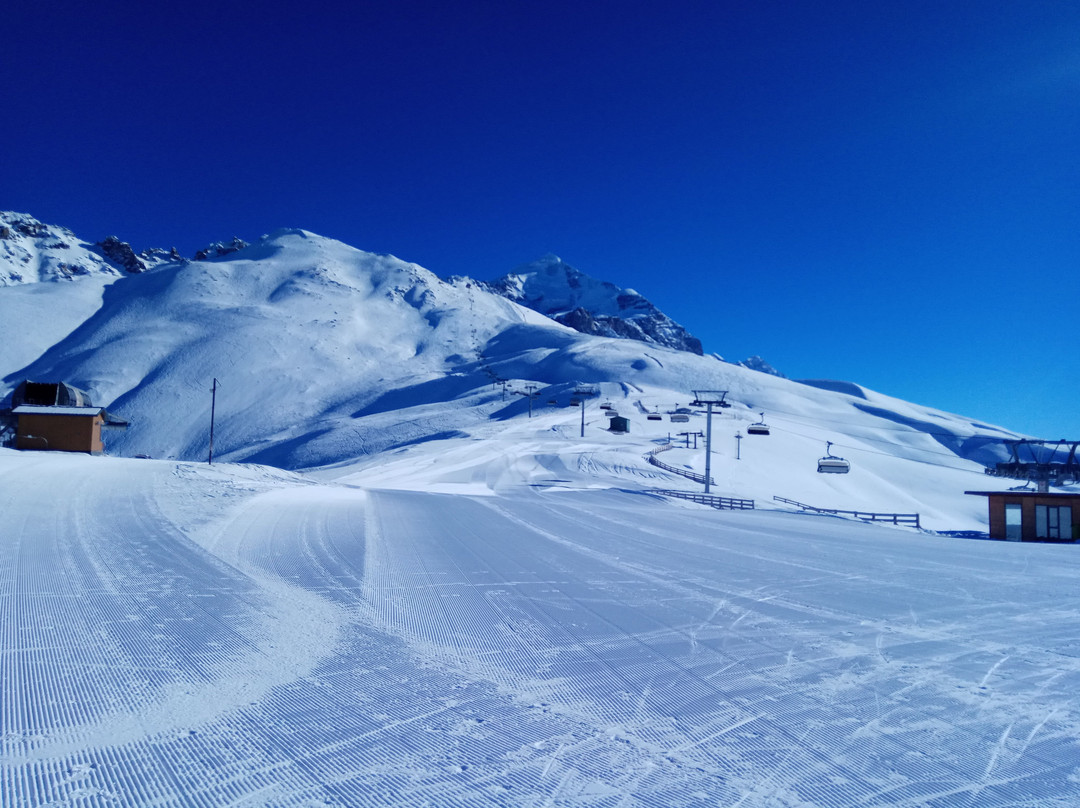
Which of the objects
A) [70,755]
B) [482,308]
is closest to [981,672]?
[70,755]

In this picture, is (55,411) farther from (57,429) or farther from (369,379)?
(369,379)

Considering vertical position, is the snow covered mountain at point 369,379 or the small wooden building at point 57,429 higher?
the snow covered mountain at point 369,379

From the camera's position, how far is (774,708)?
198 inches

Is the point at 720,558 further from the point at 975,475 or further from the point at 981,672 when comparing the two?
the point at 975,475

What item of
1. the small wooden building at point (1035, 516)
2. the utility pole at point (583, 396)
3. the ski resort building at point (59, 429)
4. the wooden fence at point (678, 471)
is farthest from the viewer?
the utility pole at point (583, 396)

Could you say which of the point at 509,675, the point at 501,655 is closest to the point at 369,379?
the point at 501,655

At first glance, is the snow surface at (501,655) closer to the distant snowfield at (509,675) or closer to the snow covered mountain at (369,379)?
→ the distant snowfield at (509,675)

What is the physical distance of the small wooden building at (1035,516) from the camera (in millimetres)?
28141

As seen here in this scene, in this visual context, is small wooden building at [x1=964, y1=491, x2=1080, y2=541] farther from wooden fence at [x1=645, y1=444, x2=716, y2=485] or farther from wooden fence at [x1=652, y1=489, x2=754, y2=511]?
wooden fence at [x1=645, y1=444, x2=716, y2=485]

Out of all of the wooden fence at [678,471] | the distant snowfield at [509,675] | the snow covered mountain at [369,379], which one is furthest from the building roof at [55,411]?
the wooden fence at [678,471]

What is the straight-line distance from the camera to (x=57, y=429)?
42219mm

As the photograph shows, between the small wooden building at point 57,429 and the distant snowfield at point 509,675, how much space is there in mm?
35548

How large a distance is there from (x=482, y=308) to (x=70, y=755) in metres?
199

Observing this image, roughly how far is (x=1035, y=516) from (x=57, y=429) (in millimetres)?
53068
